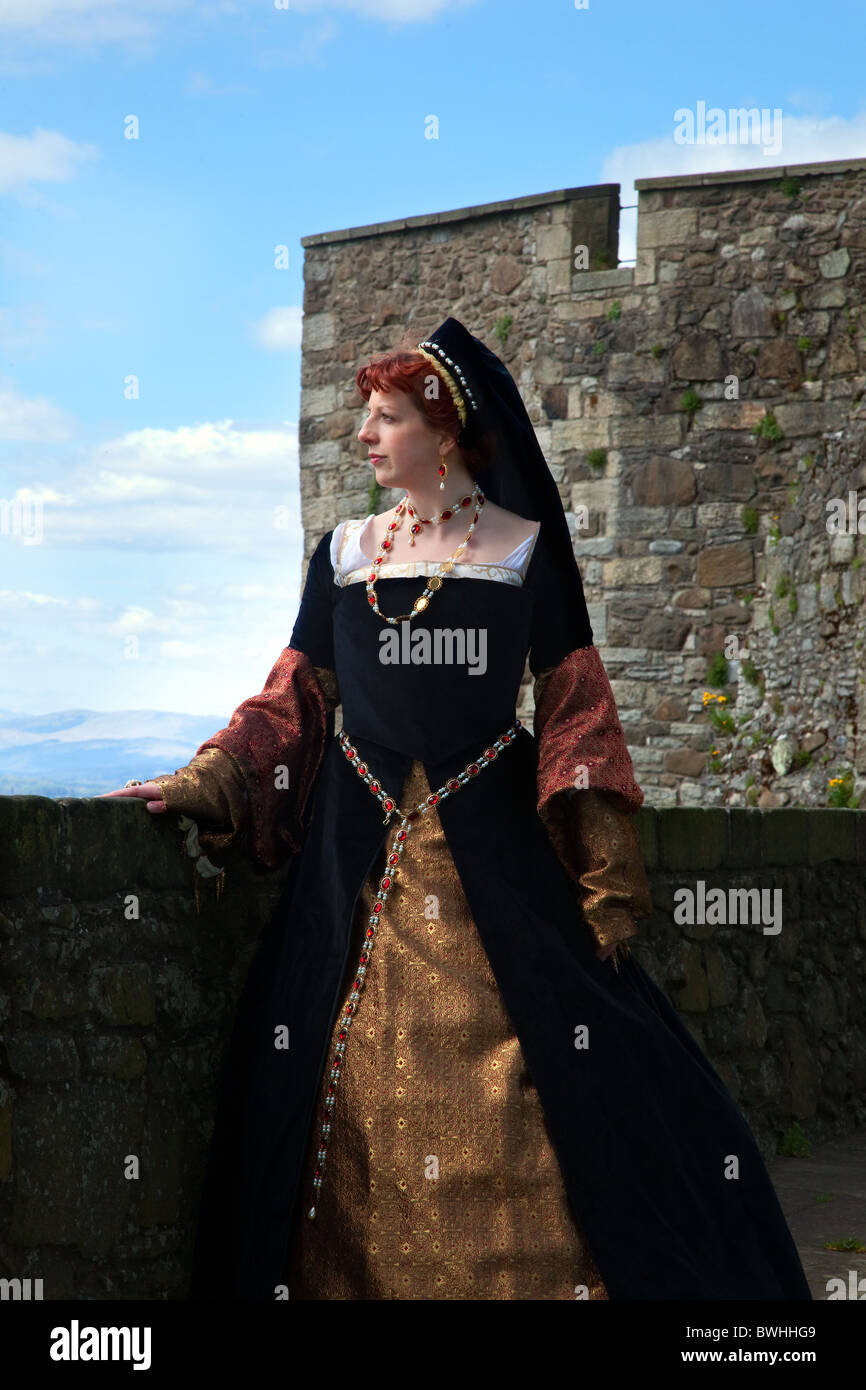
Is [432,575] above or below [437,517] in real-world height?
below

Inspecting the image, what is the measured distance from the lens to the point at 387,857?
2.69 meters

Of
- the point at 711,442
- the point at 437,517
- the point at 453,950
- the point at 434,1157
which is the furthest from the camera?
the point at 711,442

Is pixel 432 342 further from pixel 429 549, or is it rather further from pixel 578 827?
pixel 578 827

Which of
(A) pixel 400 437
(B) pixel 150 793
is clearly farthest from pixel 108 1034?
(A) pixel 400 437

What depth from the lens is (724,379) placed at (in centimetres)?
875

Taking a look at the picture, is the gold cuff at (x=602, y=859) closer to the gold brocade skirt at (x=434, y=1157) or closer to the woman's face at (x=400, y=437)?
the gold brocade skirt at (x=434, y=1157)

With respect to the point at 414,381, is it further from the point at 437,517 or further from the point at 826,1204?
the point at 826,1204

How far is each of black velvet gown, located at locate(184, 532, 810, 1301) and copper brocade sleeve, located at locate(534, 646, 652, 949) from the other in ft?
0.17

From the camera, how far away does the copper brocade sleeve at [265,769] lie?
271cm

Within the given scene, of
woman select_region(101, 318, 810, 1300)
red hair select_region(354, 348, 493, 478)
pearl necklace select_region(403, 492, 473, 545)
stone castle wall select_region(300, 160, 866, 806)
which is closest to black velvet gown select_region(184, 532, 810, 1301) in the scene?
woman select_region(101, 318, 810, 1300)

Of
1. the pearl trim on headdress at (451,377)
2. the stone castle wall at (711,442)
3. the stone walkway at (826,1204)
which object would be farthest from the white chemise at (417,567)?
the stone castle wall at (711,442)

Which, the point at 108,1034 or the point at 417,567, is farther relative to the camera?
the point at 417,567

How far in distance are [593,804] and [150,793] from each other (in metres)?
0.79

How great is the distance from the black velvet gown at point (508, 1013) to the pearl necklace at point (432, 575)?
2cm
